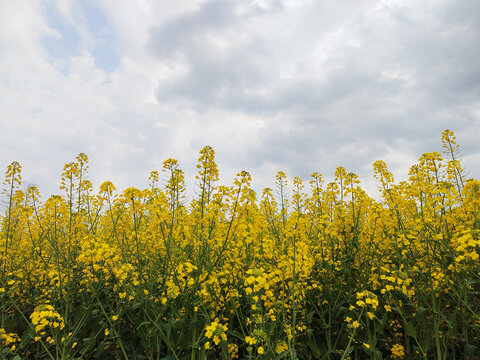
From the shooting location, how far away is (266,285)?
2752 millimetres

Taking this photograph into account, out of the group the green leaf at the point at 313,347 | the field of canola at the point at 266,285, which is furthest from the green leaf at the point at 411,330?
the green leaf at the point at 313,347

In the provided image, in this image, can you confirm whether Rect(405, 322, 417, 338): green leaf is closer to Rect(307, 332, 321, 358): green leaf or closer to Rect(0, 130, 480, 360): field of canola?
Rect(0, 130, 480, 360): field of canola

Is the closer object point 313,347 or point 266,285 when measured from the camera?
point 266,285

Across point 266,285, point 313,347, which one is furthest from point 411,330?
point 266,285

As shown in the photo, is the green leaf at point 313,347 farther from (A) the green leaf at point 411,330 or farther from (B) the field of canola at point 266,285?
(A) the green leaf at point 411,330

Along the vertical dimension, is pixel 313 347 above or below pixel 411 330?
below

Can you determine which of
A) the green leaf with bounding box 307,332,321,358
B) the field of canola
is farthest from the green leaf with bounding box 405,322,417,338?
the green leaf with bounding box 307,332,321,358

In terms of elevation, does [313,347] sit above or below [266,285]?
below

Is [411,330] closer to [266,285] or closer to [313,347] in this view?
[313,347]

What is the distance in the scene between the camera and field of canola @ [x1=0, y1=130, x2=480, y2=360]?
129 inches

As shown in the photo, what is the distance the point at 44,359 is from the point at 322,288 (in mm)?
4083

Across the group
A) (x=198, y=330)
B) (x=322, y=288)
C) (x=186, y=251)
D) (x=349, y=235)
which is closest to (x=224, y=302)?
(x=198, y=330)

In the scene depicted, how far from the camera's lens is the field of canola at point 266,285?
327cm

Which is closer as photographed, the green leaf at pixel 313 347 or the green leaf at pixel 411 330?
the green leaf at pixel 411 330
